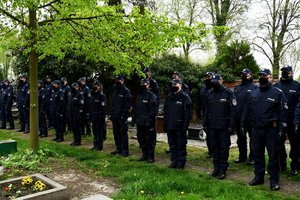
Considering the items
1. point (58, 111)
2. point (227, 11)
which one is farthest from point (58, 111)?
point (227, 11)

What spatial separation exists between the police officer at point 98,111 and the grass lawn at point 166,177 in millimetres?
417

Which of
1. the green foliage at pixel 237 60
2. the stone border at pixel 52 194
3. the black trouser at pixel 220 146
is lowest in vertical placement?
the stone border at pixel 52 194

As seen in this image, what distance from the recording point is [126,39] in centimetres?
810

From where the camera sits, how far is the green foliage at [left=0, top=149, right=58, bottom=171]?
794 cm

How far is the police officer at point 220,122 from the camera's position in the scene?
23.8 ft

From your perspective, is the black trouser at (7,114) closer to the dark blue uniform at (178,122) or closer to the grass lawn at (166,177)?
the grass lawn at (166,177)

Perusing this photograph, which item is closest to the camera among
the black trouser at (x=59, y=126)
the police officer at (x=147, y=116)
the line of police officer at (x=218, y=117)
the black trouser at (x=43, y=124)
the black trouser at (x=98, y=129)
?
the line of police officer at (x=218, y=117)

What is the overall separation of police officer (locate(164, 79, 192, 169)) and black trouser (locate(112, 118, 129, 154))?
5.56 feet

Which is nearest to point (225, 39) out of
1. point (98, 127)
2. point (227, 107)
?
point (98, 127)

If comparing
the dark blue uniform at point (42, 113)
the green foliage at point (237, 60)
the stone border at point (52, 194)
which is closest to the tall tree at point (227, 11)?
the green foliage at point (237, 60)

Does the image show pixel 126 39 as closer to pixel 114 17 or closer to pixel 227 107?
pixel 114 17

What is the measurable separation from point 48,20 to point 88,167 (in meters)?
3.74

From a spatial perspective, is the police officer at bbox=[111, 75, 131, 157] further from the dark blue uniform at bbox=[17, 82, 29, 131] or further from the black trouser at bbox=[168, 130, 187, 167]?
the dark blue uniform at bbox=[17, 82, 29, 131]

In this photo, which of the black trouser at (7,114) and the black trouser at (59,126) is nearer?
the black trouser at (59,126)
